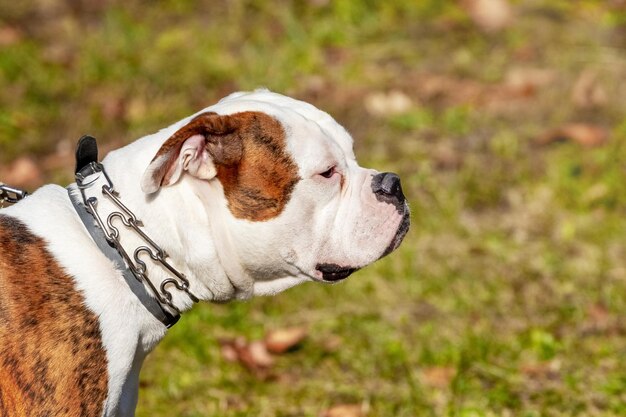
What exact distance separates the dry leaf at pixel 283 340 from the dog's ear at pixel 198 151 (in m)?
1.93

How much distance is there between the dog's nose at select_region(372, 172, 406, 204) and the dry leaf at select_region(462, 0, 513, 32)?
187 inches

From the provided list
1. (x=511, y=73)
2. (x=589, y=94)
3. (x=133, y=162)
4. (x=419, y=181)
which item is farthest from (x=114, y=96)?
(x=133, y=162)

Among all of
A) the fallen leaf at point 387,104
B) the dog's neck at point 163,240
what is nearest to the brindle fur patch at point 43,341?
the dog's neck at point 163,240

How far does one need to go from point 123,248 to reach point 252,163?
52 cm

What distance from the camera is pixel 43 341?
9.95 ft

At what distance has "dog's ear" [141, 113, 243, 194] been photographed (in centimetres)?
318

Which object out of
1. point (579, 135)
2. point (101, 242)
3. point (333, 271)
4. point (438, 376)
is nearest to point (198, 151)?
point (101, 242)

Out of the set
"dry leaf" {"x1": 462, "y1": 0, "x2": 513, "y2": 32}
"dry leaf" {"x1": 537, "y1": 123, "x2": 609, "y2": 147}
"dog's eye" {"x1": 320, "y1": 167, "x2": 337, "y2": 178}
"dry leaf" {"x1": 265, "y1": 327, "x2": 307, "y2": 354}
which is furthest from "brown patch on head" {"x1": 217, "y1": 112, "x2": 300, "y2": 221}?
"dry leaf" {"x1": 462, "y1": 0, "x2": 513, "y2": 32}

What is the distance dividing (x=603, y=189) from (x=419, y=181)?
1125 millimetres

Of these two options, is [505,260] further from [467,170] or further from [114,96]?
[114,96]

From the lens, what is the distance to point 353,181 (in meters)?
3.58

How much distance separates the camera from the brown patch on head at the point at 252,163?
3.34 metres

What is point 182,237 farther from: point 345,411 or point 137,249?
point 345,411

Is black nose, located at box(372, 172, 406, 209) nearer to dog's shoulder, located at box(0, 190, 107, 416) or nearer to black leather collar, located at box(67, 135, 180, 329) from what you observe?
black leather collar, located at box(67, 135, 180, 329)
